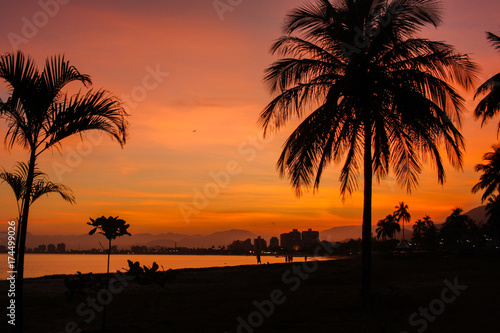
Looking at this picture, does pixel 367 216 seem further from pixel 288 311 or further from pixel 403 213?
pixel 403 213

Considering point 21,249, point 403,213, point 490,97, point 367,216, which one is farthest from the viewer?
point 403,213

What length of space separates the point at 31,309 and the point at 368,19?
42.3 ft

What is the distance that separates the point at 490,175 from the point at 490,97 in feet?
87.0

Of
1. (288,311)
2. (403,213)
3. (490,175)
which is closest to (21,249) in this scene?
(288,311)

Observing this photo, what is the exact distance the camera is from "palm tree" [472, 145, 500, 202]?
37894mm

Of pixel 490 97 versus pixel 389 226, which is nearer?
pixel 490 97

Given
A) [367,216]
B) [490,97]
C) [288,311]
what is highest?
[490,97]

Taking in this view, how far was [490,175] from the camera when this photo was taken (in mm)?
40375

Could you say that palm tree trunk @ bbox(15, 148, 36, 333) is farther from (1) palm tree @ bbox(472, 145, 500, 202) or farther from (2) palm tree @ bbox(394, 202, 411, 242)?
(2) palm tree @ bbox(394, 202, 411, 242)

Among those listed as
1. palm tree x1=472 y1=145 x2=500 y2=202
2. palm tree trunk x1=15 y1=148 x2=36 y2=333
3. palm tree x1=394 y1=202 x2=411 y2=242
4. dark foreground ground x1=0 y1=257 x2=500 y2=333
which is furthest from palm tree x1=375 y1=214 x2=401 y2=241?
palm tree trunk x1=15 y1=148 x2=36 y2=333

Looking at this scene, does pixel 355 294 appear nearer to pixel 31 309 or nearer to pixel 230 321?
pixel 230 321

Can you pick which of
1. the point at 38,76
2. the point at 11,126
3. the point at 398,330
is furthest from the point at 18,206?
the point at 398,330

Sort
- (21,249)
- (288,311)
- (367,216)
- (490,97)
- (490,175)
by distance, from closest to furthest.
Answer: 1. (21,249)
2. (288,311)
3. (367,216)
4. (490,97)
5. (490,175)

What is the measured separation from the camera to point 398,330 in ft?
30.4
